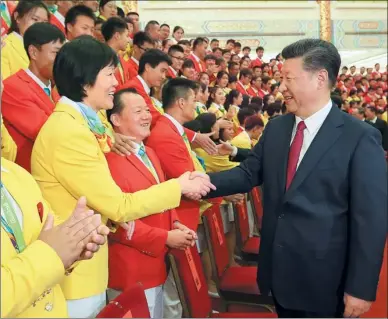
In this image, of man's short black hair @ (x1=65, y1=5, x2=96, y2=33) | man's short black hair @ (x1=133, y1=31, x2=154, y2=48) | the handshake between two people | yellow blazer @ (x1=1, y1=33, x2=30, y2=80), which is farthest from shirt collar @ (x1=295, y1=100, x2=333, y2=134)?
man's short black hair @ (x1=133, y1=31, x2=154, y2=48)

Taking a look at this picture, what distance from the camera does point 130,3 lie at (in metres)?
12.1

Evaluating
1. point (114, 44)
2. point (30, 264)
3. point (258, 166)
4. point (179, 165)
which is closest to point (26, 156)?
point (179, 165)

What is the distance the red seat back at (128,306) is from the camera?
48.1 inches

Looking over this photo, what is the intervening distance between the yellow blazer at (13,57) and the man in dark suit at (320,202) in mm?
1477

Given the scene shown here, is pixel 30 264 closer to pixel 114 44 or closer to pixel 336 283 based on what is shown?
pixel 336 283

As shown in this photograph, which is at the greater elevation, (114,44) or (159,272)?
(114,44)

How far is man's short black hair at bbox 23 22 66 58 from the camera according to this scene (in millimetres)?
2336

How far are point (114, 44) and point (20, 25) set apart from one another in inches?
34.6

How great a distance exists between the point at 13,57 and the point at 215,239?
4.55ft

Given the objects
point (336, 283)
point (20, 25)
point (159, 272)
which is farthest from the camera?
point (20, 25)

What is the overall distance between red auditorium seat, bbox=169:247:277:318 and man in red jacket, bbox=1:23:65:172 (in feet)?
2.74

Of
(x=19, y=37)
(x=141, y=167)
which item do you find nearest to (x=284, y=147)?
(x=141, y=167)

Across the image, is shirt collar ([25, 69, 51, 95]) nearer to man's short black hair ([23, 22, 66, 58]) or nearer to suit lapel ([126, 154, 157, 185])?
man's short black hair ([23, 22, 66, 58])

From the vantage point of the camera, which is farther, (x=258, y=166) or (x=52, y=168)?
(x=258, y=166)
